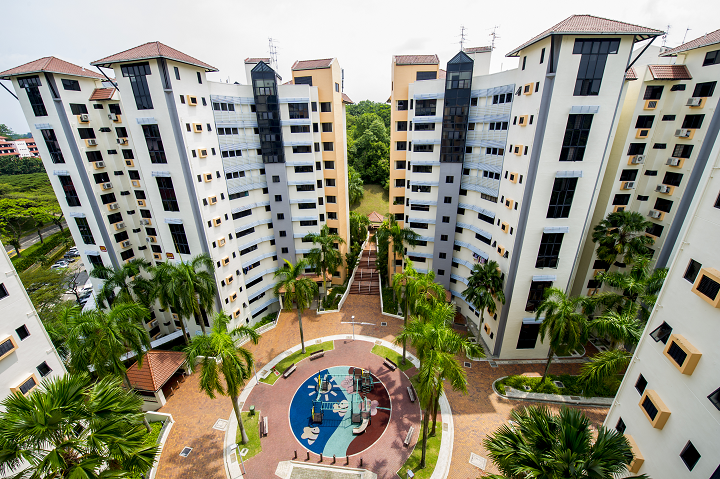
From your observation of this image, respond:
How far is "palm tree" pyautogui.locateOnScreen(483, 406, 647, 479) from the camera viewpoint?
1107 centimetres

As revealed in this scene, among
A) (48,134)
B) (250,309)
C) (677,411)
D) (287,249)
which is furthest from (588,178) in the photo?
(48,134)

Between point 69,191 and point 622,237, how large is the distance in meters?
59.2

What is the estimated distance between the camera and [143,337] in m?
26.2

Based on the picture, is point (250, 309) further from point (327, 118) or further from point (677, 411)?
point (677, 411)

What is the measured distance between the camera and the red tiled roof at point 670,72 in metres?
28.5

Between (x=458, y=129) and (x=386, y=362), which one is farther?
(x=458, y=129)

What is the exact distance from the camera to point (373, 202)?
247 ft

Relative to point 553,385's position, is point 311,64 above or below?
above

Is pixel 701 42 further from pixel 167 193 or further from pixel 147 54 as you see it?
pixel 167 193

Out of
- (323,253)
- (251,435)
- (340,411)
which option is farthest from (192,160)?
(340,411)

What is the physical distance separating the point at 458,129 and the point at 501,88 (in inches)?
235

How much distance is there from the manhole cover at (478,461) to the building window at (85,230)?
44999 millimetres

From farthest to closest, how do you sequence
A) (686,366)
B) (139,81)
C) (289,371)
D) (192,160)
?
(289,371), (192,160), (139,81), (686,366)

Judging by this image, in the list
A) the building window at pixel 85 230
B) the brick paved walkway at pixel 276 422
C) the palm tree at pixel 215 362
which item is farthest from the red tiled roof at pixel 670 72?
the building window at pixel 85 230
